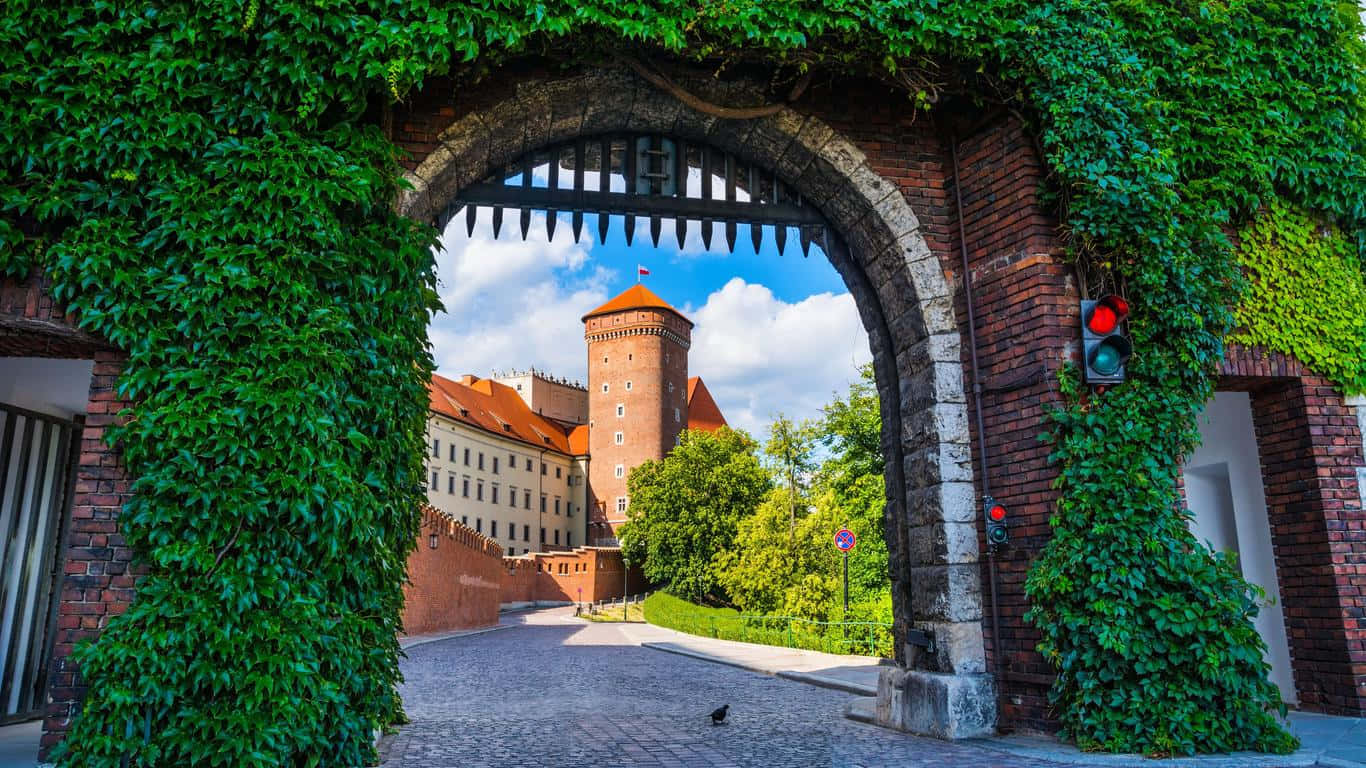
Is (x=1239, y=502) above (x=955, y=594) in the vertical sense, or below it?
above

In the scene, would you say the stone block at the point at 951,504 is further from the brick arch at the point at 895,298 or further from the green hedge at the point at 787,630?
the green hedge at the point at 787,630

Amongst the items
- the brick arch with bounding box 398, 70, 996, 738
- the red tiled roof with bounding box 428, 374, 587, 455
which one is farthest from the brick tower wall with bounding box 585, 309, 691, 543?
the brick arch with bounding box 398, 70, 996, 738

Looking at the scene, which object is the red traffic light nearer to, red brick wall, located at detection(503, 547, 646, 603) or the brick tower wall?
red brick wall, located at detection(503, 547, 646, 603)

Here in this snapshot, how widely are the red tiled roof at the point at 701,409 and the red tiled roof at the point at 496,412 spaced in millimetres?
8802

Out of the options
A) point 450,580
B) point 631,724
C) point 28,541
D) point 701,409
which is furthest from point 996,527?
point 701,409

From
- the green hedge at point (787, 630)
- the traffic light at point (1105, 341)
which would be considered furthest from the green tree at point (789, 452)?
the traffic light at point (1105, 341)

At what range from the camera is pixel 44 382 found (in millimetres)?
7551

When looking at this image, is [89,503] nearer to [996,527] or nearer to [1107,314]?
[996,527]

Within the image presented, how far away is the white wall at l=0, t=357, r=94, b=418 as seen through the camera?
7340 millimetres

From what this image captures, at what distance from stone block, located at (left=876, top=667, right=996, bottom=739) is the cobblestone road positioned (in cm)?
15

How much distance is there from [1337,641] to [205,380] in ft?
24.9

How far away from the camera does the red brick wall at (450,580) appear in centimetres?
2630

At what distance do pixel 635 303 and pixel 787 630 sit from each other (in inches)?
1790

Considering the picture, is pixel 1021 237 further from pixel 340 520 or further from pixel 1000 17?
pixel 340 520
